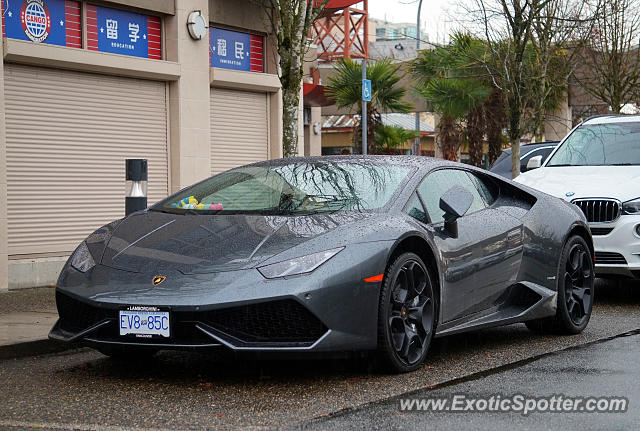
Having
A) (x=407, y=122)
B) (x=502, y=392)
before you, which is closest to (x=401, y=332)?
(x=502, y=392)

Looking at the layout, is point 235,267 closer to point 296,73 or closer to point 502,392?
point 502,392

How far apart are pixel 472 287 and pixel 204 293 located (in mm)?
1965

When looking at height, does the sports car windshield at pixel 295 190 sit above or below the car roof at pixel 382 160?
below

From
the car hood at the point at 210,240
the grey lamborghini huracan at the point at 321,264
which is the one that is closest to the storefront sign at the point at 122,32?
the grey lamborghini huracan at the point at 321,264

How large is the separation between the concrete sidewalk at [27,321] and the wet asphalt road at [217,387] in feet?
0.30

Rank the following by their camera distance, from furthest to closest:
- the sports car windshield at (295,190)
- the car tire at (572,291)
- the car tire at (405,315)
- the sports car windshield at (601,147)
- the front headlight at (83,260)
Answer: the sports car windshield at (601,147), the car tire at (572,291), the sports car windshield at (295,190), the front headlight at (83,260), the car tire at (405,315)

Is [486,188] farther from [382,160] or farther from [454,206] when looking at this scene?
[454,206]

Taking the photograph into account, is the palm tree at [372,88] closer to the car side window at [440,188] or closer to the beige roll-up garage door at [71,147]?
the beige roll-up garage door at [71,147]

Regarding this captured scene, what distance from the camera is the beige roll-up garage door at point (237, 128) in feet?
47.7

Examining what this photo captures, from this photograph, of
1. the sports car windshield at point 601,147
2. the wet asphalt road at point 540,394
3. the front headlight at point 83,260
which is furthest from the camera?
the sports car windshield at point 601,147

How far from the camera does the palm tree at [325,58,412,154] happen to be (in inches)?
914

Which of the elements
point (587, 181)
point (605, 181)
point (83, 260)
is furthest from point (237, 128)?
point (83, 260)

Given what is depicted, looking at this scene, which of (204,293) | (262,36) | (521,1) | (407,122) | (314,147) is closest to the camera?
(204,293)

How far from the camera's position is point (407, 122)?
5659 cm
